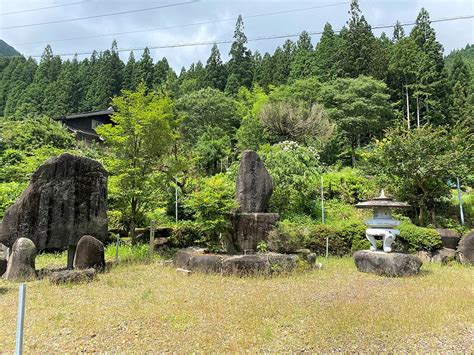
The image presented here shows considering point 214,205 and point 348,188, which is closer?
point 214,205

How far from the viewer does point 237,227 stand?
1170cm

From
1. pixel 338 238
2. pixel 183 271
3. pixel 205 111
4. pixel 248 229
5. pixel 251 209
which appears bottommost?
pixel 183 271

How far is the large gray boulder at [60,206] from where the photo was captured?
8680 millimetres

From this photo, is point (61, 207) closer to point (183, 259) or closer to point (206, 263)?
point (183, 259)

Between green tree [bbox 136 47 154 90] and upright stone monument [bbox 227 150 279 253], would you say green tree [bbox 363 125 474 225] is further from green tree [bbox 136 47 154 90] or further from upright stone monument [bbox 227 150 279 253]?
green tree [bbox 136 47 154 90]

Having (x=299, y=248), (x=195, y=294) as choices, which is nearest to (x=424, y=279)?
(x=299, y=248)

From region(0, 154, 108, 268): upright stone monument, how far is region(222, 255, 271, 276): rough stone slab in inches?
141

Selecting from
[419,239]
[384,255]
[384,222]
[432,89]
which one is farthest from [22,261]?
[432,89]

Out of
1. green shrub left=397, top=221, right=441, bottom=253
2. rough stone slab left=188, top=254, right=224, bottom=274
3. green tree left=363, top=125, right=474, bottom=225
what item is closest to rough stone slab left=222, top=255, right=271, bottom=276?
rough stone slab left=188, top=254, right=224, bottom=274

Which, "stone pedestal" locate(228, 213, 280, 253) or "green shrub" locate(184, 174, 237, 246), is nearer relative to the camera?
"green shrub" locate(184, 174, 237, 246)

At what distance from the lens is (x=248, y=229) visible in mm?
11648

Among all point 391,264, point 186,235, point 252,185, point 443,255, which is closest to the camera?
point 391,264

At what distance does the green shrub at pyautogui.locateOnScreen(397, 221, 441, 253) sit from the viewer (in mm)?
11609

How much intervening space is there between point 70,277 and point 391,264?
295 inches
